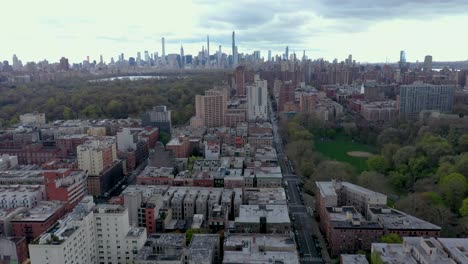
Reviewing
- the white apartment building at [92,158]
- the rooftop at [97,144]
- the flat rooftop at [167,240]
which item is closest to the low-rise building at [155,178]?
the white apartment building at [92,158]

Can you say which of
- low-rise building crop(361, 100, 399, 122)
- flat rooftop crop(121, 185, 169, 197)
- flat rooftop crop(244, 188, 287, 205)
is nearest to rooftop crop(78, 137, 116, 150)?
flat rooftop crop(121, 185, 169, 197)

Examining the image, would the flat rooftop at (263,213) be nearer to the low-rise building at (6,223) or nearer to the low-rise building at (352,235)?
the low-rise building at (352,235)

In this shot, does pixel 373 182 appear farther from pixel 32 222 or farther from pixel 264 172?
pixel 32 222

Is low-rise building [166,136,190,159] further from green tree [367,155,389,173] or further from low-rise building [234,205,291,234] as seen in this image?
green tree [367,155,389,173]

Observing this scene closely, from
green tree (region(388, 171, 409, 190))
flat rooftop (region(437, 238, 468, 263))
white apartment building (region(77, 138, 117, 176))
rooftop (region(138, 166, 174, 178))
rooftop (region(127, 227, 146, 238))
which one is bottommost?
green tree (region(388, 171, 409, 190))

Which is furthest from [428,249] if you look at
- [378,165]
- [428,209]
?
[378,165]

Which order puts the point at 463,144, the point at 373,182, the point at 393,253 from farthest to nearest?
1. the point at 463,144
2. the point at 373,182
3. the point at 393,253

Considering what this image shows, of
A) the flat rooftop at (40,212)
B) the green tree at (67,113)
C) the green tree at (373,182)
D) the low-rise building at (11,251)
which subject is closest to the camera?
the low-rise building at (11,251)

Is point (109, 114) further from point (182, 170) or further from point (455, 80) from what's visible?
point (455, 80)
